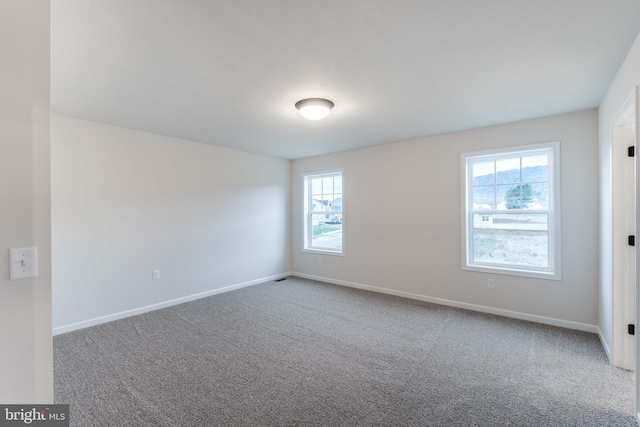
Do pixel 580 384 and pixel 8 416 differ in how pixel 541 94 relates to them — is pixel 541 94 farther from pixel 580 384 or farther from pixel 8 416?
pixel 8 416

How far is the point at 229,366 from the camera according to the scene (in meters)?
2.52

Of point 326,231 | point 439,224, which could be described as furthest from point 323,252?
point 439,224

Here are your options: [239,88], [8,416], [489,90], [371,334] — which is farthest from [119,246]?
[489,90]

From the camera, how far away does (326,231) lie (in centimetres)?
571

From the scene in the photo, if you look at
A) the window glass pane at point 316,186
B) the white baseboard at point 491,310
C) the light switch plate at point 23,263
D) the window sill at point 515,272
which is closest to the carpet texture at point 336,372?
the white baseboard at point 491,310

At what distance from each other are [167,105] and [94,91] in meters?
0.60

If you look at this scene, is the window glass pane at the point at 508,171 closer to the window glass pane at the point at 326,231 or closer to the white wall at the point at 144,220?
the window glass pane at the point at 326,231

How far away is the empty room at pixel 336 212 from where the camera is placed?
1.62 meters

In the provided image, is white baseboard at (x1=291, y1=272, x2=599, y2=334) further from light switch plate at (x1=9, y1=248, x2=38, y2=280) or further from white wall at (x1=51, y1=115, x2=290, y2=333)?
light switch plate at (x1=9, y1=248, x2=38, y2=280)

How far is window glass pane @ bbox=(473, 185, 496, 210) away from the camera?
152 inches

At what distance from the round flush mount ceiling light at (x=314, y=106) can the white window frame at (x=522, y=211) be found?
7.33 ft

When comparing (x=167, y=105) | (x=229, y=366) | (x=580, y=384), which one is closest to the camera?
(x=580, y=384)

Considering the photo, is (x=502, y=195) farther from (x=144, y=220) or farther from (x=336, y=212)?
(x=144, y=220)

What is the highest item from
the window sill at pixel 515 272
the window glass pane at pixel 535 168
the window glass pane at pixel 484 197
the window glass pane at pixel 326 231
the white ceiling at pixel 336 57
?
the white ceiling at pixel 336 57
